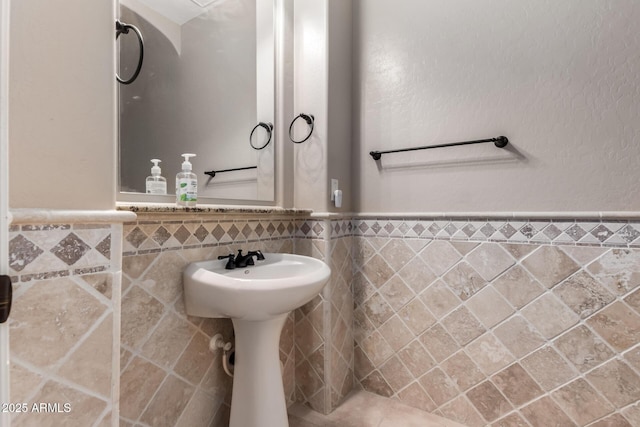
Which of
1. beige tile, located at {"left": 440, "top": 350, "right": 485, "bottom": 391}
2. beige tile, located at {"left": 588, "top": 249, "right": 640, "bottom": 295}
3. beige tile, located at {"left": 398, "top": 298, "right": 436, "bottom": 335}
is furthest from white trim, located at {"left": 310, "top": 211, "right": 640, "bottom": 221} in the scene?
beige tile, located at {"left": 440, "top": 350, "right": 485, "bottom": 391}

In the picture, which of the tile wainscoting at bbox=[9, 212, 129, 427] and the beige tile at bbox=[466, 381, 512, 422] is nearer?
the tile wainscoting at bbox=[9, 212, 129, 427]

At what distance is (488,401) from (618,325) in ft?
1.93

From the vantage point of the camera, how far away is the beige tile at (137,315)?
884 mm

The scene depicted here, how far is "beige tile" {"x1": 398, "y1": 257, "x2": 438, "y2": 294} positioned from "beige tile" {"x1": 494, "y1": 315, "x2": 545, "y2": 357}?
0.34 meters

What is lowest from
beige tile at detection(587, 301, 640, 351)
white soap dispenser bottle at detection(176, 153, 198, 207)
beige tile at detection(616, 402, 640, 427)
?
beige tile at detection(616, 402, 640, 427)

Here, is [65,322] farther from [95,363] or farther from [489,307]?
[489,307]

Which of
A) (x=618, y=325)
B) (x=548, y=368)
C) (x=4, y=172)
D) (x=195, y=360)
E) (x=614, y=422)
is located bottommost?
(x=614, y=422)

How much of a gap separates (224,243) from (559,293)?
4.43 ft

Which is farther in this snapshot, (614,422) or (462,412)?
(462,412)

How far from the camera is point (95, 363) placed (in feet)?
2.05

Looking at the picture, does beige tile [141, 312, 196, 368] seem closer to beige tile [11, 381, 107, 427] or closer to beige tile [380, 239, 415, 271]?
beige tile [11, 381, 107, 427]

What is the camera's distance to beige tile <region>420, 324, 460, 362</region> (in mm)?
1406

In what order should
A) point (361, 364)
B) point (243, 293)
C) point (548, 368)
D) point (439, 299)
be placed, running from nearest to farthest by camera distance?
1. point (243, 293)
2. point (548, 368)
3. point (439, 299)
4. point (361, 364)

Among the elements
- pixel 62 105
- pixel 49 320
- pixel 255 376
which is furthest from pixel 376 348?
pixel 62 105
